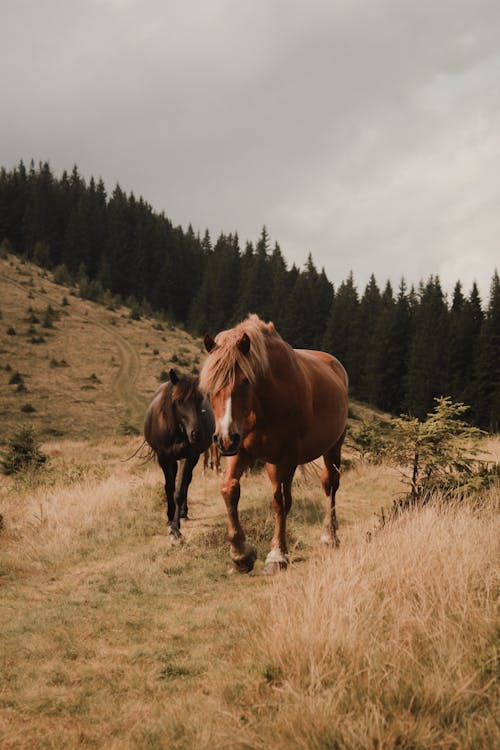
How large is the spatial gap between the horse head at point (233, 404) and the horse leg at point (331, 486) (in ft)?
8.91

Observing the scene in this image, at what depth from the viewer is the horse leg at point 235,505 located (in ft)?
17.3

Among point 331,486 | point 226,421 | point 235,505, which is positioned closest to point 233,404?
point 226,421

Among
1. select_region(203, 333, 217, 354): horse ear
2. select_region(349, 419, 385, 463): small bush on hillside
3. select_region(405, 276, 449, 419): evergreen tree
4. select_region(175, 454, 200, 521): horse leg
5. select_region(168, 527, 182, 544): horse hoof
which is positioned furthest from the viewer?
select_region(405, 276, 449, 419): evergreen tree

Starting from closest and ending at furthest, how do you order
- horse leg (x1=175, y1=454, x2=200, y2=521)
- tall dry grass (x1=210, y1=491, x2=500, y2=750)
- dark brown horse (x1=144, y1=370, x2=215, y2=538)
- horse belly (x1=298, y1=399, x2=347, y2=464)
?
1. tall dry grass (x1=210, y1=491, x2=500, y2=750)
2. horse belly (x1=298, y1=399, x2=347, y2=464)
3. dark brown horse (x1=144, y1=370, x2=215, y2=538)
4. horse leg (x1=175, y1=454, x2=200, y2=521)

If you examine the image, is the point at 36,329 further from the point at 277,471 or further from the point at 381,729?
the point at 381,729

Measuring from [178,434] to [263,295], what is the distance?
80.2 m

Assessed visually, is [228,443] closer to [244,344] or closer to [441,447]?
[244,344]

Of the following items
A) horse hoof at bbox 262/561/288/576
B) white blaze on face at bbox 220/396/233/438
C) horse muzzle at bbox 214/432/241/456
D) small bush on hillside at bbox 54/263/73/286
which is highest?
small bush on hillside at bbox 54/263/73/286

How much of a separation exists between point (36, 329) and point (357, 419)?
33.4 metres

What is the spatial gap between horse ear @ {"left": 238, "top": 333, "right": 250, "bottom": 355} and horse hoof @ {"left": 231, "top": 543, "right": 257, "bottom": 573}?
2.31 metres

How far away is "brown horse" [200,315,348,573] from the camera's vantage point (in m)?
4.72

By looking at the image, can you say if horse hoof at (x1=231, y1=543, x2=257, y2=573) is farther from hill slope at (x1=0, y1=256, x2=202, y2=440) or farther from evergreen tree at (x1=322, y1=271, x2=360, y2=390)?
evergreen tree at (x1=322, y1=271, x2=360, y2=390)

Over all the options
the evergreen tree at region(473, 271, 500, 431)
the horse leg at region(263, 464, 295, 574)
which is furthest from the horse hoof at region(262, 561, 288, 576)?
the evergreen tree at region(473, 271, 500, 431)

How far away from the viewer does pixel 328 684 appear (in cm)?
271
